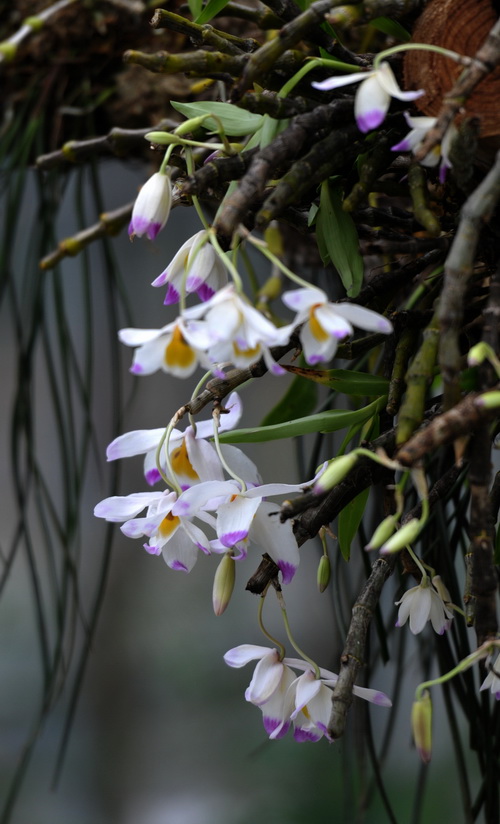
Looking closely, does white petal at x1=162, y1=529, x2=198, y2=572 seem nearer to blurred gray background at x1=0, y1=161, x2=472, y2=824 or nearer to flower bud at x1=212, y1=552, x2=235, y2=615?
flower bud at x1=212, y1=552, x2=235, y2=615

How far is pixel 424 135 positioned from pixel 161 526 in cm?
18

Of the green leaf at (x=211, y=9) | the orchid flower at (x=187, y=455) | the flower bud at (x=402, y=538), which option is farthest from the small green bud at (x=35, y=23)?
the flower bud at (x=402, y=538)

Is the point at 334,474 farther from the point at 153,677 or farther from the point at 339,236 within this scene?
the point at 153,677

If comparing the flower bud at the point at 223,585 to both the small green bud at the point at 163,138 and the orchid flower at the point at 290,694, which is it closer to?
the orchid flower at the point at 290,694

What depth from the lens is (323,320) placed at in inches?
9.1

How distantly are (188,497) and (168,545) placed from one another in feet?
0.14

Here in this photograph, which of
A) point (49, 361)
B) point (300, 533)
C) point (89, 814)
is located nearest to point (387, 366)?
point (300, 533)

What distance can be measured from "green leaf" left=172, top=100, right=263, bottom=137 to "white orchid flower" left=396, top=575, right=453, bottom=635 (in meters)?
0.20

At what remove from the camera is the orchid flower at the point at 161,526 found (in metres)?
0.31

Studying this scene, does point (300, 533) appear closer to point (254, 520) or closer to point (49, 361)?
point (254, 520)

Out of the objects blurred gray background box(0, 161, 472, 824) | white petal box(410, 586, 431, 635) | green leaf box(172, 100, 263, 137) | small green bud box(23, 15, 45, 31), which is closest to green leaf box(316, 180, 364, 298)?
green leaf box(172, 100, 263, 137)

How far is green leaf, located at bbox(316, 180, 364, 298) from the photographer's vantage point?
A: 0.98ft

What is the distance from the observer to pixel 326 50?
31 centimetres

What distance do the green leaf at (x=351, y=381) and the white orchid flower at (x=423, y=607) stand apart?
0.28 feet
